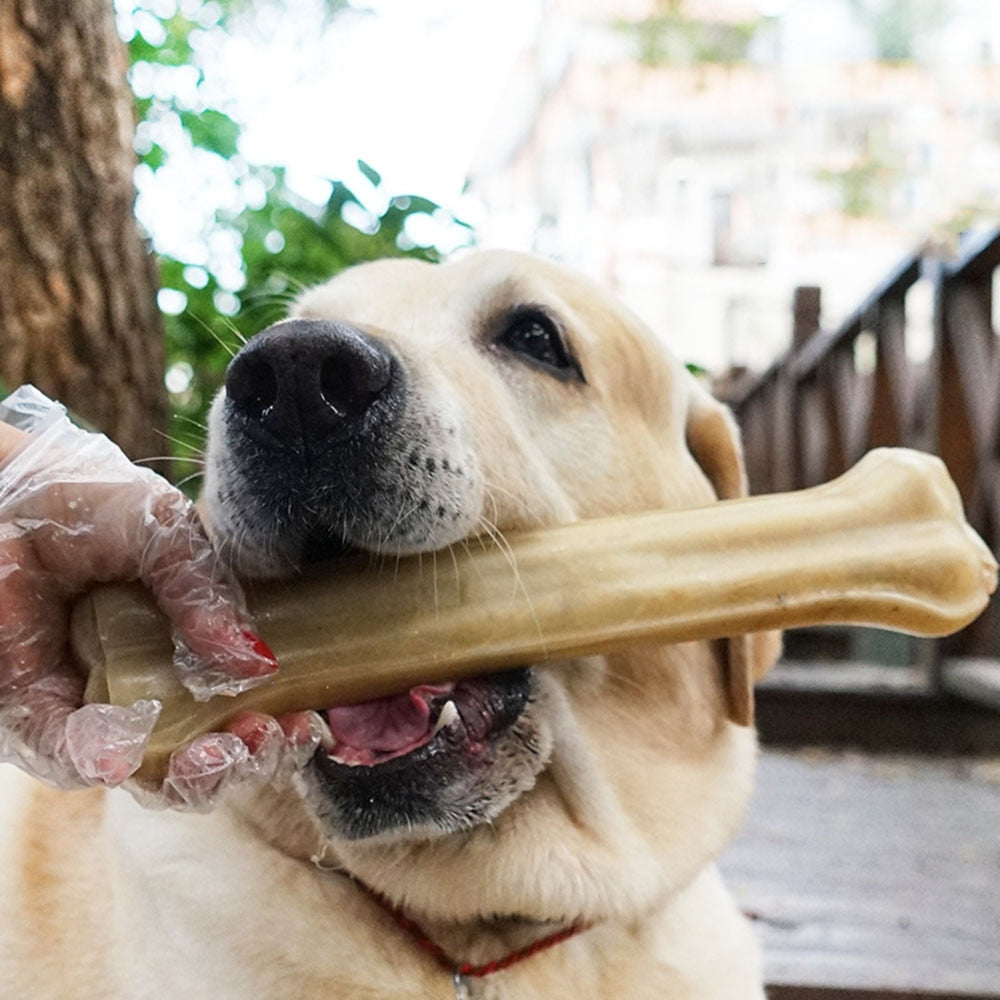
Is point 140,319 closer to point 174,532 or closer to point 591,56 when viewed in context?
point 174,532

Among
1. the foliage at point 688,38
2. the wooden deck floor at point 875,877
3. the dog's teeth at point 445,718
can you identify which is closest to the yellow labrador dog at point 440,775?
the dog's teeth at point 445,718

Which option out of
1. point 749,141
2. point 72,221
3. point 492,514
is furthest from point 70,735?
point 749,141

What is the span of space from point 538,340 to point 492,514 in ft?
1.82

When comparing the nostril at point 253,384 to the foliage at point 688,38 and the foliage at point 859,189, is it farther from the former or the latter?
the foliage at point 859,189

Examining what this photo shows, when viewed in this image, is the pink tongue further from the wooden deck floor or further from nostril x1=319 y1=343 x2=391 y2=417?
the wooden deck floor

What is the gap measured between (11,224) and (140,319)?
399 mm

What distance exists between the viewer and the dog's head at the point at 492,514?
1452 mm

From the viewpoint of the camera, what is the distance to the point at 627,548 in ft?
5.24

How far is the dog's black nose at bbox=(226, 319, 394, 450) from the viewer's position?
54.0 inches

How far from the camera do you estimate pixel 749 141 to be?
30703 millimetres

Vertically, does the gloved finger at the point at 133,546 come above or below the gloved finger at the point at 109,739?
above

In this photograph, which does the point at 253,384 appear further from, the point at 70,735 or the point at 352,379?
the point at 70,735

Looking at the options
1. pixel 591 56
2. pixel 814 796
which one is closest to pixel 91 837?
pixel 814 796

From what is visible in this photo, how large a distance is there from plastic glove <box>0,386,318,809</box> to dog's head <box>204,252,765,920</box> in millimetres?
145
